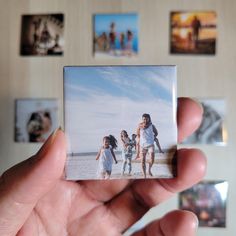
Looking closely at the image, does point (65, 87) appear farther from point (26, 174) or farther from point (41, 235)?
point (41, 235)

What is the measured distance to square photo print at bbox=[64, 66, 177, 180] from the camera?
1.33 ft

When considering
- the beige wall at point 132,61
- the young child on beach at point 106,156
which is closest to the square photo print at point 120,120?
the young child on beach at point 106,156

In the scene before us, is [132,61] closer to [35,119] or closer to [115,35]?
[115,35]

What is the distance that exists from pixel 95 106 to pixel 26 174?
0.12 m

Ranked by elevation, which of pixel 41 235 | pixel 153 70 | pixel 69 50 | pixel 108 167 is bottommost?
pixel 41 235

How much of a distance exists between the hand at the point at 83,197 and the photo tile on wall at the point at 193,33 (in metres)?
0.42

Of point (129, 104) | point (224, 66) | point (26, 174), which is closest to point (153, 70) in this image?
point (129, 104)

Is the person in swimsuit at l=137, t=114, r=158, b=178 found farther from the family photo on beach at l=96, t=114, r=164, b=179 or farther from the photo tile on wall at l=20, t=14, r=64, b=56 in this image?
→ the photo tile on wall at l=20, t=14, r=64, b=56

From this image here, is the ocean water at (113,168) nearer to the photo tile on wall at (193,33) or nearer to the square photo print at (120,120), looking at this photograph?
the square photo print at (120,120)

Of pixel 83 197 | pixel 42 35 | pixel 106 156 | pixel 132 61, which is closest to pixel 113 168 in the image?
pixel 106 156

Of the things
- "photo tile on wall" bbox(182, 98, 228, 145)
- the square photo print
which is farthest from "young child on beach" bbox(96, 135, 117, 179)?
"photo tile on wall" bbox(182, 98, 228, 145)

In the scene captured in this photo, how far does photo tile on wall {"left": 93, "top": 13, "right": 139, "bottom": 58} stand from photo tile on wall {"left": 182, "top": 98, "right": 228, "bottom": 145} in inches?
8.9

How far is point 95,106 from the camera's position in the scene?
407mm

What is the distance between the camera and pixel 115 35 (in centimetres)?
85
